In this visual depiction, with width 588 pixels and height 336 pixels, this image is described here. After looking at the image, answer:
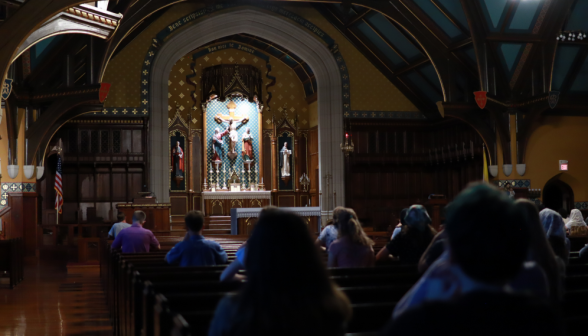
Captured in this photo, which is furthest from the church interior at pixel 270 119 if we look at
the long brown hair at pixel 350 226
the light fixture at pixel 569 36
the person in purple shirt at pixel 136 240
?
the long brown hair at pixel 350 226

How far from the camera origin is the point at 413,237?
15.2ft

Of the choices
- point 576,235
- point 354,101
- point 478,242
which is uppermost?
point 354,101

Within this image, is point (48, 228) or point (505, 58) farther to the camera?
point (48, 228)

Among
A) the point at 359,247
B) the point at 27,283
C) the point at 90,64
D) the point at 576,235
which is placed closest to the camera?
the point at 359,247

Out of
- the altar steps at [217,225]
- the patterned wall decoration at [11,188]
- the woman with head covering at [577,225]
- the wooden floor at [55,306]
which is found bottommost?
the wooden floor at [55,306]

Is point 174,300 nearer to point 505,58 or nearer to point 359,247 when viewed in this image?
point 359,247

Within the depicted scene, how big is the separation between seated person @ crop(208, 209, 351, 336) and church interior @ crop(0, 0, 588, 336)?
22.3ft

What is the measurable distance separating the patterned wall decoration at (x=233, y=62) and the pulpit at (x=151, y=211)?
5672 mm

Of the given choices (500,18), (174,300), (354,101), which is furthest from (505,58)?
(174,300)

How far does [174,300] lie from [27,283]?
798 cm

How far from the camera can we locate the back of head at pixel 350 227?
15.1 feet

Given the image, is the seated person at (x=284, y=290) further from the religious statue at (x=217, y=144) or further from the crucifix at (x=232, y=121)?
the crucifix at (x=232, y=121)

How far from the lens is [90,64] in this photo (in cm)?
1195

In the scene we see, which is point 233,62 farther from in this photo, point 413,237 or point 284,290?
point 284,290
